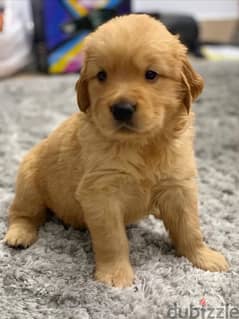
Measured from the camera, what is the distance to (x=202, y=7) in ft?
18.1

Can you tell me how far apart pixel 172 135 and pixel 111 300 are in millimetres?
545

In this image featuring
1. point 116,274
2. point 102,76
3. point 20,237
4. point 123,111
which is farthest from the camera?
point 20,237

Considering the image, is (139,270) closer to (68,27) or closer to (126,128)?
(126,128)

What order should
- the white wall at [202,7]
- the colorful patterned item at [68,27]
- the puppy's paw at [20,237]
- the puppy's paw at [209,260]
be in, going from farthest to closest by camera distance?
the white wall at [202,7], the colorful patterned item at [68,27], the puppy's paw at [20,237], the puppy's paw at [209,260]

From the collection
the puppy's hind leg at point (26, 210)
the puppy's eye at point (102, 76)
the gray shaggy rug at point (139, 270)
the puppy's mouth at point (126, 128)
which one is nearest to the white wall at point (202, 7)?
the gray shaggy rug at point (139, 270)

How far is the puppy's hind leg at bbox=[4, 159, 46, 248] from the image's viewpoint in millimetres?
1955

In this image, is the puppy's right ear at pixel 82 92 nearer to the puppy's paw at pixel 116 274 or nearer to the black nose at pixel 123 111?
the black nose at pixel 123 111

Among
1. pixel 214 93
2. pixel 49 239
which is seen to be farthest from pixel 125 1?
pixel 49 239

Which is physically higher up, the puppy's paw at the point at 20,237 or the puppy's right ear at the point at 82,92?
the puppy's right ear at the point at 82,92

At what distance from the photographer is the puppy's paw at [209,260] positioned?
5.76 ft

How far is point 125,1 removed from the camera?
4.45 m

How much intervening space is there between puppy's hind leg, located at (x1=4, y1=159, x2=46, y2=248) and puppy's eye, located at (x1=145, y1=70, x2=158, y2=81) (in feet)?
2.21

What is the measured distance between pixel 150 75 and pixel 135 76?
1.8 inches

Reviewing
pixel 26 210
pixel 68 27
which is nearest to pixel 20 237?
pixel 26 210
